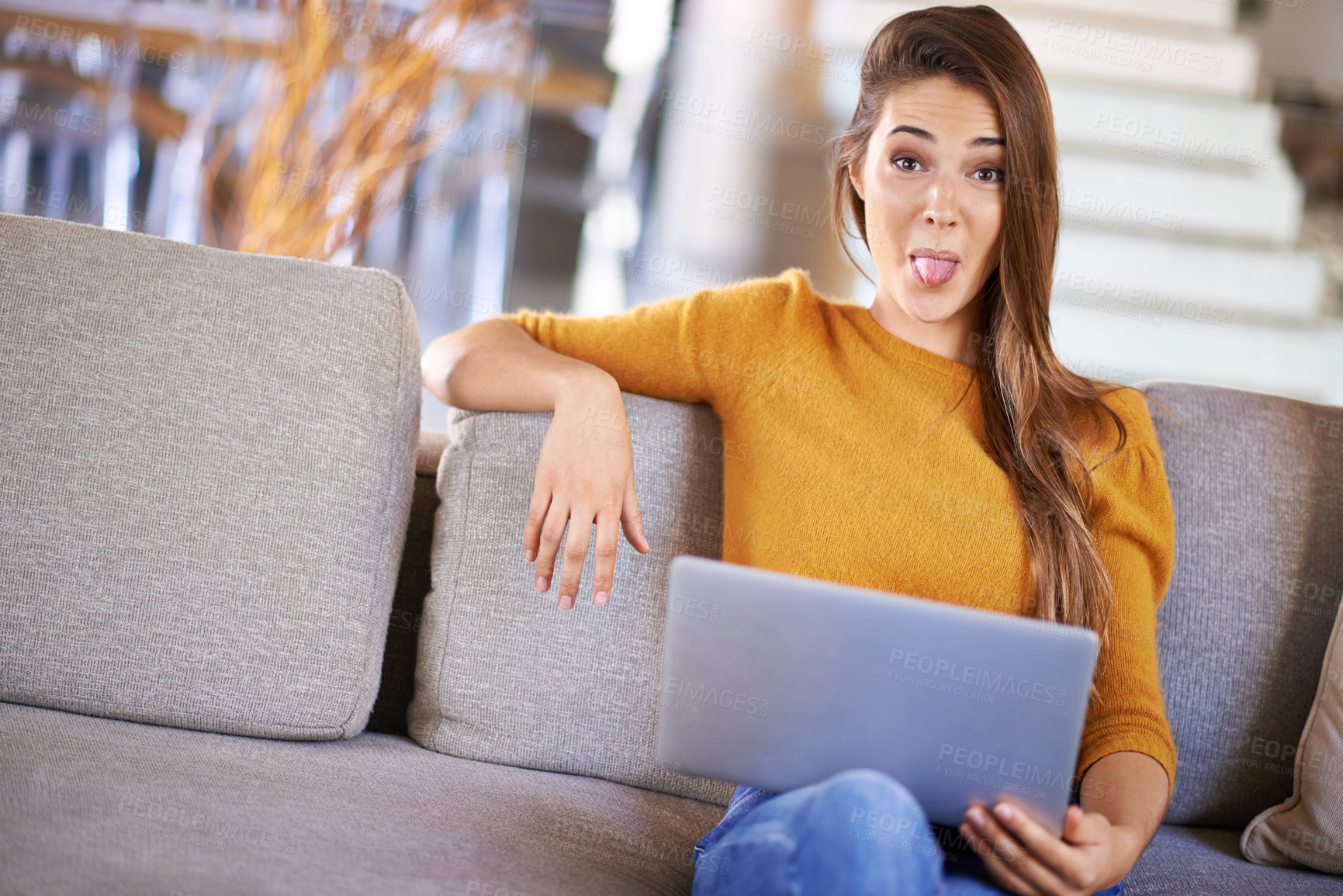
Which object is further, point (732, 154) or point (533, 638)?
point (732, 154)

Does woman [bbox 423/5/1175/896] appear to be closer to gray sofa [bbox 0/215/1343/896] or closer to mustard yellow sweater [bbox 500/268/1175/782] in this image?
mustard yellow sweater [bbox 500/268/1175/782]

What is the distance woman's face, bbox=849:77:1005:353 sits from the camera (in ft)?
4.01

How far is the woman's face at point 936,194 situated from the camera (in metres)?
1.22

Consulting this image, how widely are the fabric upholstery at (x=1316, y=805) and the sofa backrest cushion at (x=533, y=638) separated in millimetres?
650

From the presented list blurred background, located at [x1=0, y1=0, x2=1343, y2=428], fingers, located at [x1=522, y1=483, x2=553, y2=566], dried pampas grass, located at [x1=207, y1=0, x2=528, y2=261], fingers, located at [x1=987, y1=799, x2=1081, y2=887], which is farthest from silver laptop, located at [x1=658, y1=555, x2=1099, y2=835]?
blurred background, located at [x1=0, y1=0, x2=1343, y2=428]

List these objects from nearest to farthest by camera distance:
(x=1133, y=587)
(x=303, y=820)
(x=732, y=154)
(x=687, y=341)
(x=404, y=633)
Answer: (x=303, y=820) < (x=1133, y=587) < (x=687, y=341) < (x=404, y=633) < (x=732, y=154)

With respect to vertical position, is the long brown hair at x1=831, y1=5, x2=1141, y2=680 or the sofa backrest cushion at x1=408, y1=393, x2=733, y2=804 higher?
the long brown hair at x1=831, y1=5, x2=1141, y2=680

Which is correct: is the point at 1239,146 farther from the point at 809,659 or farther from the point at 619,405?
the point at 809,659

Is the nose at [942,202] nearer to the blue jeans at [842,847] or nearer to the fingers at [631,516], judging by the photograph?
the fingers at [631,516]

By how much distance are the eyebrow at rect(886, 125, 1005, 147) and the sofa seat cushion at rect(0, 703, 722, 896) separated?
85 centimetres

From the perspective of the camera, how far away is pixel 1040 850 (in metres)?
0.87

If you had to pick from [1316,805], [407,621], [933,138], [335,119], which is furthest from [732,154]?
[1316,805]

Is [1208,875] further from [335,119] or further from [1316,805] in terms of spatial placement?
[335,119]

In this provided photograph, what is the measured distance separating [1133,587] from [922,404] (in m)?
0.31
